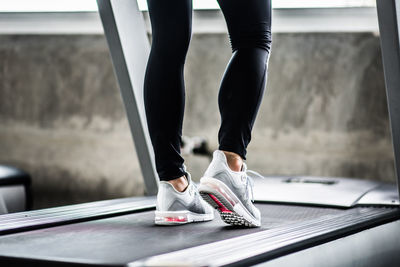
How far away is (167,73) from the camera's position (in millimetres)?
1398

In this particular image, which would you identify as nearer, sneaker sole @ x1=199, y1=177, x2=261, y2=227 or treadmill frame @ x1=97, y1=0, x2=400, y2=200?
sneaker sole @ x1=199, y1=177, x2=261, y2=227

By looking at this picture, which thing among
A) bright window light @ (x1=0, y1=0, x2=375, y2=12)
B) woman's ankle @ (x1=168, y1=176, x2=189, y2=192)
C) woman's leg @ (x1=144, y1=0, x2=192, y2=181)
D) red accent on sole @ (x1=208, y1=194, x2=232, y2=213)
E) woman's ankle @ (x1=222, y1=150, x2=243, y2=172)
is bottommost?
red accent on sole @ (x1=208, y1=194, x2=232, y2=213)

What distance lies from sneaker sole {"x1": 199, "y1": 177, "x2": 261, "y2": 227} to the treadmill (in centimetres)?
4

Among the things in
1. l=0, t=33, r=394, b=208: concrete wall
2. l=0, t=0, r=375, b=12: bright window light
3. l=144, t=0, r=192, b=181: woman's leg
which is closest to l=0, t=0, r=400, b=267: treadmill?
l=144, t=0, r=192, b=181: woman's leg

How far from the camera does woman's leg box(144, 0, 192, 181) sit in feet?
4.51

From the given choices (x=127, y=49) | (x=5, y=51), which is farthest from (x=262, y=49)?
(x=5, y=51)

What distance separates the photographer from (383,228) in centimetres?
173

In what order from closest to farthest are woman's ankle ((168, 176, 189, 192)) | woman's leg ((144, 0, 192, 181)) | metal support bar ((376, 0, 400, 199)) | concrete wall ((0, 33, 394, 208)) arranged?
woman's leg ((144, 0, 192, 181))
woman's ankle ((168, 176, 189, 192))
metal support bar ((376, 0, 400, 199))
concrete wall ((0, 33, 394, 208))

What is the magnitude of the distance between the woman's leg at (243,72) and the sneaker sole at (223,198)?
90 mm

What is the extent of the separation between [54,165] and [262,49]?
2515 millimetres

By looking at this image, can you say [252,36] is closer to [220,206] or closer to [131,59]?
[220,206]

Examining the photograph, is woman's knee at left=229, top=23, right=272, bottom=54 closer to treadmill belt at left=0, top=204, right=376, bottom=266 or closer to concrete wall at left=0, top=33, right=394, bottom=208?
treadmill belt at left=0, top=204, right=376, bottom=266

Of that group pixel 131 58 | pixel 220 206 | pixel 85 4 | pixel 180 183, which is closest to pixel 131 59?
pixel 131 58

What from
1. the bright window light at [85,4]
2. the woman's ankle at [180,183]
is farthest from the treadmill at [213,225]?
the bright window light at [85,4]
